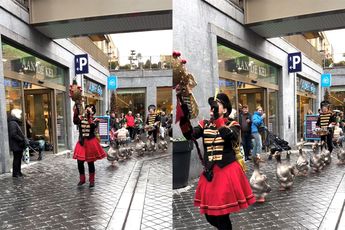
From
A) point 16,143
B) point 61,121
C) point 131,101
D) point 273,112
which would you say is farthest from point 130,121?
point 273,112

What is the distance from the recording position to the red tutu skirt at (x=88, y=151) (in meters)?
6.49

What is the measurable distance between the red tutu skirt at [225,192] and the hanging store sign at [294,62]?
30.6 ft

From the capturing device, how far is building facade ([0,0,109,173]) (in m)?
8.76

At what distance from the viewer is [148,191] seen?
5.04 meters

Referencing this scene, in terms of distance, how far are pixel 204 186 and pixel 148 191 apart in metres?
1.72

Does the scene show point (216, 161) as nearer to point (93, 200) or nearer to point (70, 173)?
point (93, 200)

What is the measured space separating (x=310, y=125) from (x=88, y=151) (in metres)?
5.96

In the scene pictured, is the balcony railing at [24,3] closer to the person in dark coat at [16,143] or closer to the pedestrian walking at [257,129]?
the person in dark coat at [16,143]

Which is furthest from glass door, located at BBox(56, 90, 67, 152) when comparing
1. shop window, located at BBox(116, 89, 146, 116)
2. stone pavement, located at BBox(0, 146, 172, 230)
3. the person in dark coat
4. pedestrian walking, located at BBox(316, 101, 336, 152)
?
shop window, located at BBox(116, 89, 146, 116)

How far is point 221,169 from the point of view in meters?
3.39

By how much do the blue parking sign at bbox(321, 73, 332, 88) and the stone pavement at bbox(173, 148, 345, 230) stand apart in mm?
2132

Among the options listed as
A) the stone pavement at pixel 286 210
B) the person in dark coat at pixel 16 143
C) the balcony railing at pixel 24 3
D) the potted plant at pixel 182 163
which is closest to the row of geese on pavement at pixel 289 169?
the stone pavement at pixel 286 210

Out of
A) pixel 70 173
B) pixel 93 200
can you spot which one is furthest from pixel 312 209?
pixel 70 173

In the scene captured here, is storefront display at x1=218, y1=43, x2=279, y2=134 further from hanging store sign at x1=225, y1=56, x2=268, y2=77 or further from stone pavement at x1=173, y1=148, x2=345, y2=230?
stone pavement at x1=173, y1=148, x2=345, y2=230
